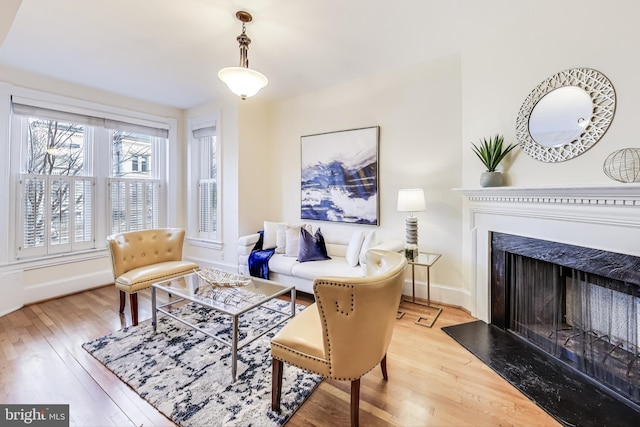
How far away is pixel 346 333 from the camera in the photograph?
1363mm

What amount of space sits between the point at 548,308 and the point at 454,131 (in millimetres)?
1846

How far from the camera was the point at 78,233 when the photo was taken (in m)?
3.68

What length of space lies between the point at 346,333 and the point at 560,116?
219 cm

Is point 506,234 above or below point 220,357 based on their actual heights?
above

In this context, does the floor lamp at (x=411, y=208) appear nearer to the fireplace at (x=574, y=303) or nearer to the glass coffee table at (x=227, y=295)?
the fireplace at (x=574, y=303)

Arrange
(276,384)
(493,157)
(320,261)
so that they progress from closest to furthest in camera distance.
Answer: (276,384)
(493,157)
(320,261)

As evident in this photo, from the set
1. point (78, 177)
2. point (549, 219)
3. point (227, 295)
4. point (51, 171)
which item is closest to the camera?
point (549, 219)

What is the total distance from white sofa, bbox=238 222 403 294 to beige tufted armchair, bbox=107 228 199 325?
2.72ft

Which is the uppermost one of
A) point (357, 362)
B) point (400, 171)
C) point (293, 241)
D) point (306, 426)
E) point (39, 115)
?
point (39, 115)

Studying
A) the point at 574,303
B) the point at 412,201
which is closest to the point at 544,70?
the point at 412,201

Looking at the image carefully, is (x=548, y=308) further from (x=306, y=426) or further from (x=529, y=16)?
(x=529, y=16)

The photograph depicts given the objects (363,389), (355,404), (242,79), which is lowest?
(363,389)

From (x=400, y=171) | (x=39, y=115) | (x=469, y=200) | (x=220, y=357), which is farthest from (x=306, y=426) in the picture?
(x=39, y=115)

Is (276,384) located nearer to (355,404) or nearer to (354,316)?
(355,404)
